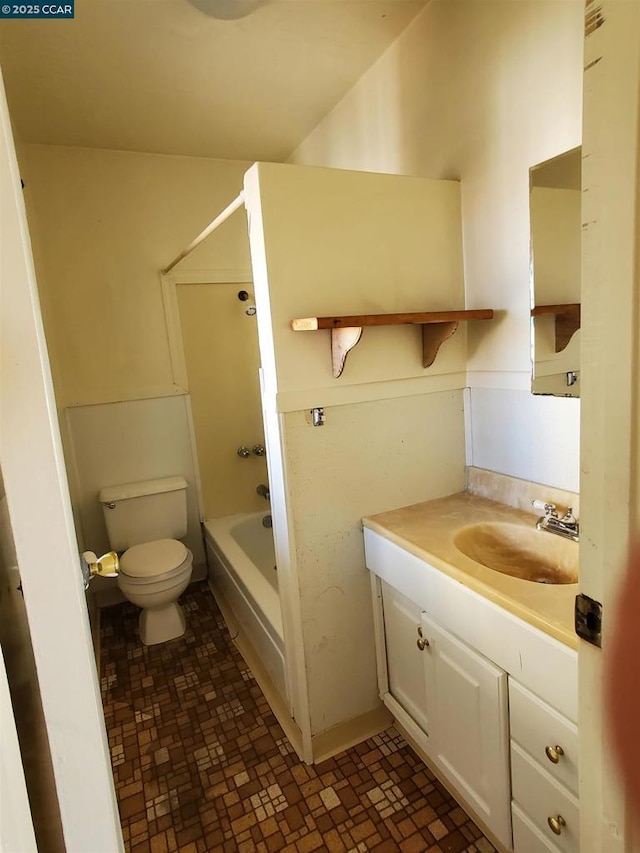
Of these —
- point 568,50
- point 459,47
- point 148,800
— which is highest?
point 459,47

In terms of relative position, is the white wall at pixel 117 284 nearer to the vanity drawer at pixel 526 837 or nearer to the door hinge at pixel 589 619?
the vanity drawer at pixel 526 837

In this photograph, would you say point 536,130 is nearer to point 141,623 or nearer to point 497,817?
point 497,817


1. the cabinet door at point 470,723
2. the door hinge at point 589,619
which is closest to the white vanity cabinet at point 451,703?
the cabinet door at point 470,723

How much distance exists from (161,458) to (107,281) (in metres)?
1.09

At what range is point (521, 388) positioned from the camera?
166cm

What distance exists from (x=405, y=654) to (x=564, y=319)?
4.02 feet

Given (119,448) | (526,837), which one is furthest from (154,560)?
(526,837)

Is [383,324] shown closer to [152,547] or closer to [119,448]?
[152,547]

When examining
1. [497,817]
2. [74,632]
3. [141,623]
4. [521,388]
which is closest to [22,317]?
[74,632]

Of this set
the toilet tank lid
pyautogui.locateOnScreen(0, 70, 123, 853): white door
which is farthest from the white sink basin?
the toilet tank lid

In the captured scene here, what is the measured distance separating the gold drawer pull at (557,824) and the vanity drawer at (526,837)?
0.19 ft

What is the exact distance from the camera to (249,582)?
2.42 metres

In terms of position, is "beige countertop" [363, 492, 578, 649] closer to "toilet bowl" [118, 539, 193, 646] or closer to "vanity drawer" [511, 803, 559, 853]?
"vanity drawer" [511, 803, 559, 853]

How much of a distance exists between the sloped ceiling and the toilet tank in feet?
6.29
